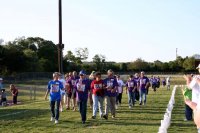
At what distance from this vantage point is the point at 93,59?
143625mm

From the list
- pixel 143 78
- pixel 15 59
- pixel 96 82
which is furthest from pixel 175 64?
pixel 96 82

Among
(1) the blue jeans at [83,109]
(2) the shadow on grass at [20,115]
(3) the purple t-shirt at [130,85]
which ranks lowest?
(2) the shadow on grass at [20,115]

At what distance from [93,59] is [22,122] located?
418 feet

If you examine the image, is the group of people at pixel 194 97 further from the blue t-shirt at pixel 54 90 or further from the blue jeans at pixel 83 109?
the blue t-shirt at pixel 54 90

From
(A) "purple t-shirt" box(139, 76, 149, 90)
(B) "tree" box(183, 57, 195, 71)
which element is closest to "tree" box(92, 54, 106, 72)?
(B) "tree" box(183, 57, 195, 71)

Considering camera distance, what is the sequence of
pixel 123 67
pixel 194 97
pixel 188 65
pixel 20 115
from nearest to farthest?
1. pixel 194 97
2. pixel 20 115
3. pixel 188 65
4. pixel 123 67

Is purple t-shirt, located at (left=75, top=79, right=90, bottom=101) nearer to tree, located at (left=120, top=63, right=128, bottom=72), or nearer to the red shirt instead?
the red shirt

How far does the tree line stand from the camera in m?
96.8

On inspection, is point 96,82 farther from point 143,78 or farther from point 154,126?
point 143,78

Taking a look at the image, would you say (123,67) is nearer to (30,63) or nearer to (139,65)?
(139,65)

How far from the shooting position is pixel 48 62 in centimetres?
11606

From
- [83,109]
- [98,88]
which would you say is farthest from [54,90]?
[98,88]

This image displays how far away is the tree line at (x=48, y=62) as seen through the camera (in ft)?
318

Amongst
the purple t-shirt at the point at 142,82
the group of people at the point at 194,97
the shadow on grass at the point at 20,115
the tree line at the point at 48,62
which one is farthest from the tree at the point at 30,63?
the group of people at the point at 194,97
